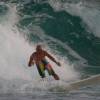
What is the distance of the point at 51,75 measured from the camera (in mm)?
19016

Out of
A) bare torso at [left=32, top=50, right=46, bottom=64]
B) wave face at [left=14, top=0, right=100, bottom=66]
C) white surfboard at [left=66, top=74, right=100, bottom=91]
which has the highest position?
bare torso at [left=32, top=50, right=46, bottom=64]

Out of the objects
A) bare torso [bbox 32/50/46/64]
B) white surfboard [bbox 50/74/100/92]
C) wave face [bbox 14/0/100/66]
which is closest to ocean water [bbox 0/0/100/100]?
wave face [bbox 14/0/100/66]

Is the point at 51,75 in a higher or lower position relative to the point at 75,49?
higher

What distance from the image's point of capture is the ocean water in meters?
27.8

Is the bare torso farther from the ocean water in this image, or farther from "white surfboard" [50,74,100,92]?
"white surfboard" [50,74,100,92]

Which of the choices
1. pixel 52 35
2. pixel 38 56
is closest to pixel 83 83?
pixel 38 56

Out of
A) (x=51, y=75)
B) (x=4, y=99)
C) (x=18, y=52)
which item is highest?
(x=4, y=99)

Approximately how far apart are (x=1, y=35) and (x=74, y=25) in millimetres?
8916

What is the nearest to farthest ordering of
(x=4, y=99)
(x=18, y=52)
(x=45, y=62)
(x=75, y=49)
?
(x=4, y=99) → (x=45, y=62) → (x=18, y=52) → (x=75, y=49)

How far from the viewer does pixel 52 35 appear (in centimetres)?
4084

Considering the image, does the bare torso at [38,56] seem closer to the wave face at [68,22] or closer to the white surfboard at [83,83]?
the white surfboard at [83,83]

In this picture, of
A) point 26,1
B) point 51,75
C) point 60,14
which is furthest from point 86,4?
point 51,75

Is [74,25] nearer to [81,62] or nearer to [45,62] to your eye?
[81,62]

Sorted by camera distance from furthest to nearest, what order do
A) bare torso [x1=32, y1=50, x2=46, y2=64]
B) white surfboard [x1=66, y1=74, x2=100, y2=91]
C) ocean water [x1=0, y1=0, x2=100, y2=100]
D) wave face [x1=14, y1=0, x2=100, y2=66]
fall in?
1. wave face [x1=14, y1=0, x2=100, y2=66]
2. ocean water [x1=0, y1=0, x2=100, y2=100]
3. bare torso [x1=32, y1=50, x2=46, y2=64]
4. white surfboard [x1=66, y1=74, x2=100, y2=91]
